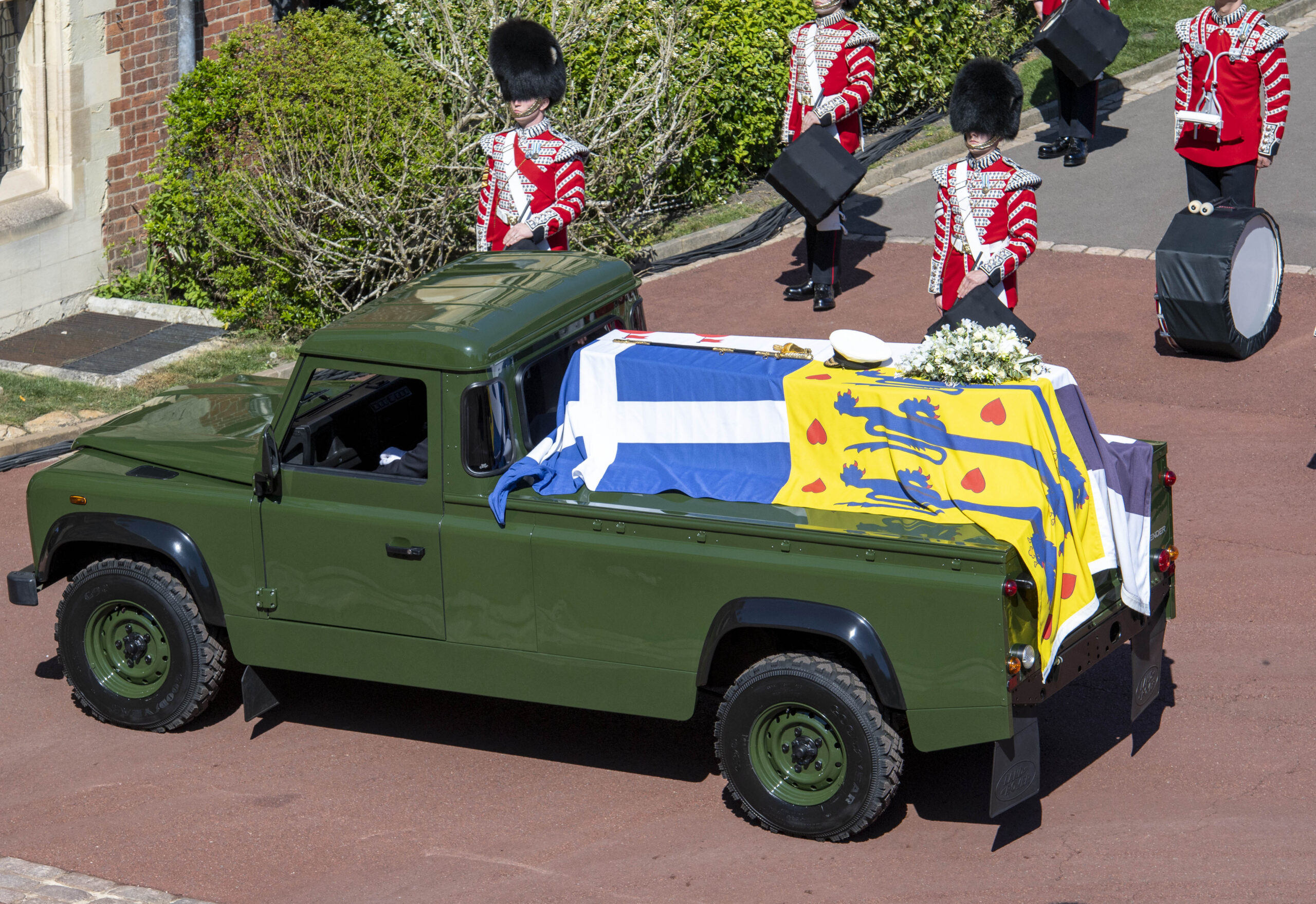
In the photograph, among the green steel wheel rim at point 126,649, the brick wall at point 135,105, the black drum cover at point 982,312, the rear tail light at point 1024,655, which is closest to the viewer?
the rear tail light at point 1024,655

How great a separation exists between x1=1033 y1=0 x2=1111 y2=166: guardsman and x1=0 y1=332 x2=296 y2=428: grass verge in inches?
291

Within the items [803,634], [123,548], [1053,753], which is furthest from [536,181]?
[1053,753]

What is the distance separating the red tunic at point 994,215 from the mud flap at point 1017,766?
12.8 ft

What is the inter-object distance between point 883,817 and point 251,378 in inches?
155

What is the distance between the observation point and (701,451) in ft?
21.7

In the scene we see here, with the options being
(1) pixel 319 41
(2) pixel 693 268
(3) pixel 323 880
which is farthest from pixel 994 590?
(1) pixel 319 41

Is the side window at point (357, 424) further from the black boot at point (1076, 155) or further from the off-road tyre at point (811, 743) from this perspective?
the black boot at point (1076, 155)

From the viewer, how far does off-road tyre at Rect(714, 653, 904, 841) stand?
5988 mm

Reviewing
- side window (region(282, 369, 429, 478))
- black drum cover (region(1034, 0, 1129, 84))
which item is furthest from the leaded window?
black drum cover (region(1034, 0, 1129, 84))

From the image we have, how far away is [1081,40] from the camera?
47.9 ft

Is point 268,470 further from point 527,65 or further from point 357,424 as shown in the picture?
point 527,65

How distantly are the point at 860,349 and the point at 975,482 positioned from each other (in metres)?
0.76

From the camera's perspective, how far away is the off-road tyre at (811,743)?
5988mm

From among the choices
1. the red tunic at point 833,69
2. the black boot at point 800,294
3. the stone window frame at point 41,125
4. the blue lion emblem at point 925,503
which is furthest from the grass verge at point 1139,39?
the blue lion emblem at point 925,503
